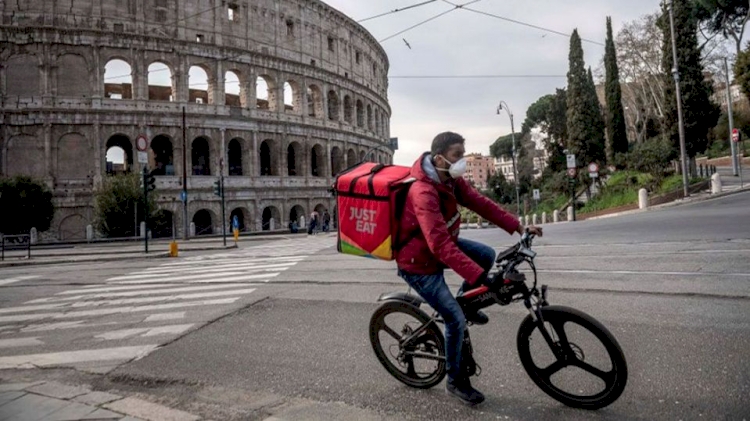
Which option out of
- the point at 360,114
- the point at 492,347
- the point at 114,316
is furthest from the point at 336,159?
the point at 492,347

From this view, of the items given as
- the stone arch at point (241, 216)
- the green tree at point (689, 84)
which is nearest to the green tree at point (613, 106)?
the green tree at point (689, 84)

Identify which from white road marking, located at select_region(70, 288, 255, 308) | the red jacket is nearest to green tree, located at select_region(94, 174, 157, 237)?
white road marking, located at select_region(70, 288, 255, 308)

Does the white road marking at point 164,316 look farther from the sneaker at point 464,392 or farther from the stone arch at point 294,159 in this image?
the stone arch at point 294,159

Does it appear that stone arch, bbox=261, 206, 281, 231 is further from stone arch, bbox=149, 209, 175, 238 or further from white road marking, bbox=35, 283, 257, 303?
white road marking, bbox=35, 283, 257, 303

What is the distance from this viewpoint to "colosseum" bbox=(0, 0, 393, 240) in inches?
1358

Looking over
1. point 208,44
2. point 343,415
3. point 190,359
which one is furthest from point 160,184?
point 343,415

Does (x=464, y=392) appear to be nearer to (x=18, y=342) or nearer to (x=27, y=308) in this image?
(x=18, y=342)

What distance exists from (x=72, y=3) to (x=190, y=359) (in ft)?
129

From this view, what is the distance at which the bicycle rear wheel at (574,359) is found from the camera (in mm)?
3080

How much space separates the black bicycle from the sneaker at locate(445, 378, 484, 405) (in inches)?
3.6

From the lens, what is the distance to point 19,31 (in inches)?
1342

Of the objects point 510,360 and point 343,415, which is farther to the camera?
point 510,360

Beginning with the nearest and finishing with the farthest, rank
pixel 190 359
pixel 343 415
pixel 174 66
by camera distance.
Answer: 1. pixel 343 415
2. pixel 190 359
3. pixel 174 66

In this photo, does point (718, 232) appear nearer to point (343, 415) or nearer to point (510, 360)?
point (510, 360)
